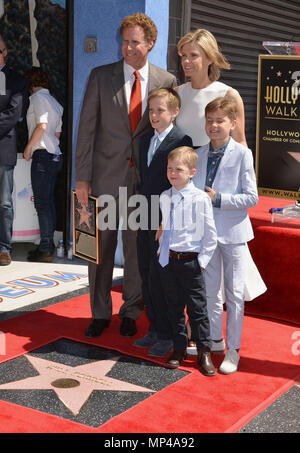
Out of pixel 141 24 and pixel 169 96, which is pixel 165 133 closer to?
pixel 169 96

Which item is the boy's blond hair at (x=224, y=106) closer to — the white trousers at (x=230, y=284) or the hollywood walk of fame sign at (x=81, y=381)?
the white trousers at (x=230, y=284)

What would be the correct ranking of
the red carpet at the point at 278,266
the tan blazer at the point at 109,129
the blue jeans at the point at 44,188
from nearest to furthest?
the tan blazer at the point at 109,129 < the red carpet at the point at 278,266 < the blue jeans at the point at 44,188

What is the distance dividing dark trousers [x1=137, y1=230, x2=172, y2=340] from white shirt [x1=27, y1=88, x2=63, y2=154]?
9.09 feet

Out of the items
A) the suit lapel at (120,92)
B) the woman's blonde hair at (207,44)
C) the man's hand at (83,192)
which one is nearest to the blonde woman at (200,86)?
the woman's blonde hair at (207,44)

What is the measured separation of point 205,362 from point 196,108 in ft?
5.11

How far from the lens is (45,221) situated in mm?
7086

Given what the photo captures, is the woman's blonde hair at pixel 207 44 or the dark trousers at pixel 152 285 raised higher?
the woman's blonde hair at pixel 207 44

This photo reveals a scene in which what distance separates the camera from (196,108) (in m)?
4.34

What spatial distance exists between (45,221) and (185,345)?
324cm

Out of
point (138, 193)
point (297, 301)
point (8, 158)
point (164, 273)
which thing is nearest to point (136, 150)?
point (138, 193)

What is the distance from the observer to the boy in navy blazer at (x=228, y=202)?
400cm

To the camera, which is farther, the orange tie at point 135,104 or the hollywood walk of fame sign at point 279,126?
the hollywood walk of fame sign at point 279,126

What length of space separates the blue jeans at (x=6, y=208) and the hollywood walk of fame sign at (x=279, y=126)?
102 inches

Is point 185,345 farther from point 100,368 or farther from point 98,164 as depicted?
point 98,164
